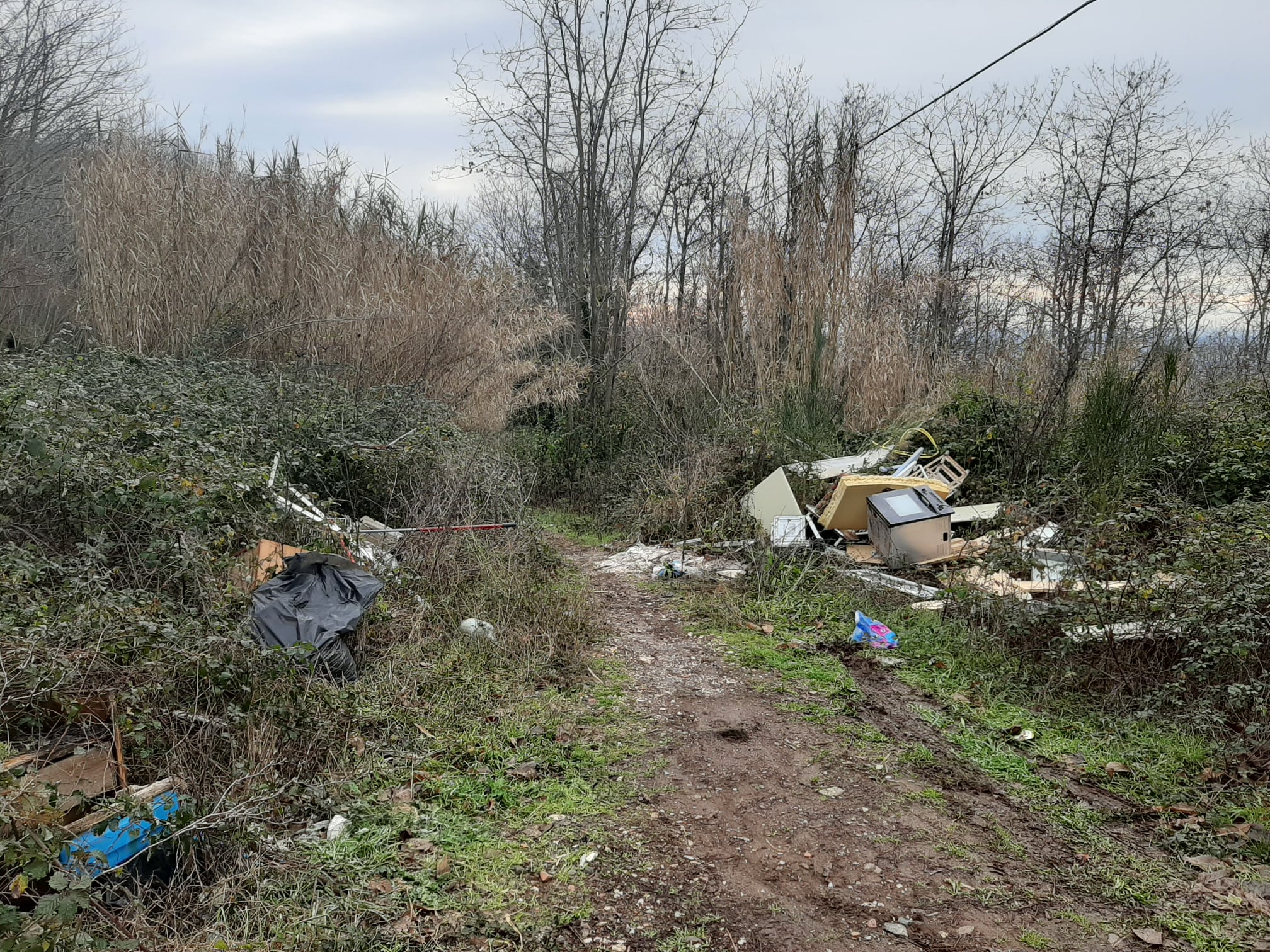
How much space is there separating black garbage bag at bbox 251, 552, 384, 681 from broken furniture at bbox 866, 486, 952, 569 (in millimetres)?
4089

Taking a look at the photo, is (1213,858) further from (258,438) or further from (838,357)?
(838,357)

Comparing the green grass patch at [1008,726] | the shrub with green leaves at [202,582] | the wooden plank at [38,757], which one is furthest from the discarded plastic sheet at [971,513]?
the wooden plank at [38,757]

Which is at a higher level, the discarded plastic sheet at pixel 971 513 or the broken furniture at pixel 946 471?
the broken furniture at pixel 946 471

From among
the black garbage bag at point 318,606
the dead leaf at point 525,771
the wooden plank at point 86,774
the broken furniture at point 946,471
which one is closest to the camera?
the wooden plank at point 86,774

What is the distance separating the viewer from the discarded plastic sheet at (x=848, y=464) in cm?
835

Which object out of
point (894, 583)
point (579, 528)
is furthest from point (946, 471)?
point (579, 528)

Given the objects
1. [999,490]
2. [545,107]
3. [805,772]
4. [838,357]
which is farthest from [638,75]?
[805,772]

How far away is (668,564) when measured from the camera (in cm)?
750

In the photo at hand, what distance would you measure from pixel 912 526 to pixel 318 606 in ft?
15.0

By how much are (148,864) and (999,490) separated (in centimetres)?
716

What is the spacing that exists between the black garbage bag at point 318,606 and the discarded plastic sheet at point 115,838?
1.23 m

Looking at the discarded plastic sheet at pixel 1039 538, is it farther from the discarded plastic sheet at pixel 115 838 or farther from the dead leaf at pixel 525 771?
the discarded plastic sheet at pixel 115 838

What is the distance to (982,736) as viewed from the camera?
411cm

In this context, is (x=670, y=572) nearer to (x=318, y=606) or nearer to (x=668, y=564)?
(x=668, y=564)
